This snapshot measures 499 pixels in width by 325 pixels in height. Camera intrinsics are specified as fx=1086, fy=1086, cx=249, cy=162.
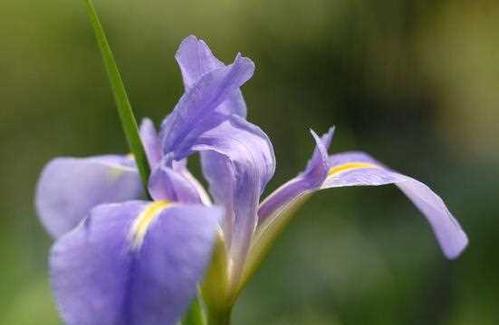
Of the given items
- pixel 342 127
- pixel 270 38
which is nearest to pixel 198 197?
pixel 342 127

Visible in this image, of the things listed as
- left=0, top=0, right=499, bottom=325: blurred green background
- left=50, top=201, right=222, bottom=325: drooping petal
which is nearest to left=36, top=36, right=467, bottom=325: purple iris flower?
left=50, top=201, right=222, bottom=325: drooping petal

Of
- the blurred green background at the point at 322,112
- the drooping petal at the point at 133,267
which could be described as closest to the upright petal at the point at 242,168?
the drooping petal at the point at 133,267

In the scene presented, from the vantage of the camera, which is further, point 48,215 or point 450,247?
point 48,215

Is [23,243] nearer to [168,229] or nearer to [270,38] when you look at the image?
[270,38]

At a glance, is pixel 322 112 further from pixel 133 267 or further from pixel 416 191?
pixel 133 267

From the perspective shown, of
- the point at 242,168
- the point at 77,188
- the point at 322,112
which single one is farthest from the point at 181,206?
the point at 322,112

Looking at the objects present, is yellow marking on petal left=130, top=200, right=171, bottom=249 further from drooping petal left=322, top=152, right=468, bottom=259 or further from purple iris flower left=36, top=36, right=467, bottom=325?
drooping petal left=322, top=152, right=468, bottom=259

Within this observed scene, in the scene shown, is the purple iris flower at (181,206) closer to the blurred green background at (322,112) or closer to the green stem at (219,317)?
the green stem at (219,317)
